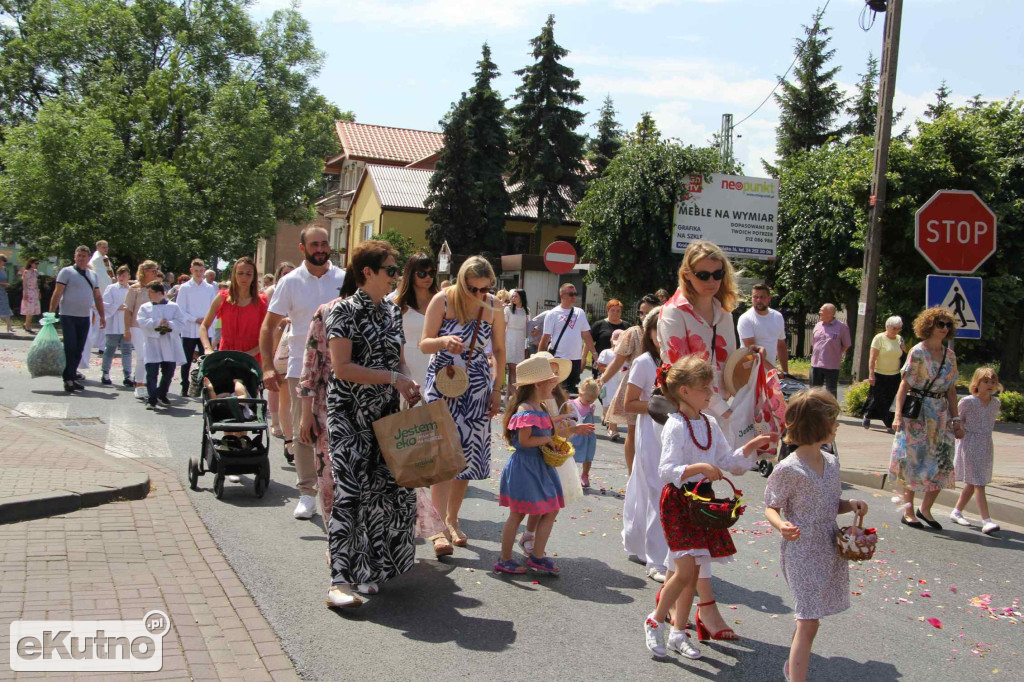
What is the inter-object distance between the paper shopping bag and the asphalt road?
797mm

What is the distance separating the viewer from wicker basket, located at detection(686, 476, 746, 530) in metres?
4.58

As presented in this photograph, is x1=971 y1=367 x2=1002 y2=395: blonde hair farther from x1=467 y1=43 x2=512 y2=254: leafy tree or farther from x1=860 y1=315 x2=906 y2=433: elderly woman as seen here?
x1=467 y1=43 x2=512 y2=254: leafy tree

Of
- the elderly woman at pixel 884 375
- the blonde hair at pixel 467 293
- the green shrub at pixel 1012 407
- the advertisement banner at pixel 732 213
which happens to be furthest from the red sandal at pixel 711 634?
the advertisement banner at pixel 732 213

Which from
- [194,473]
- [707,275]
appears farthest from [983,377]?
[194,473]

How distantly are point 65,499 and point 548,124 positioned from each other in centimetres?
4205

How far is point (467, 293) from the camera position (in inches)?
254

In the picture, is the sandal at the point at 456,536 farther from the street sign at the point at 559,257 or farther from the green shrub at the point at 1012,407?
the street sign at the point at 559,257

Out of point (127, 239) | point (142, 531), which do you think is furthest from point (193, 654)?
point (127, 239)

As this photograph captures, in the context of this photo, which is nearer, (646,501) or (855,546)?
(855,546)

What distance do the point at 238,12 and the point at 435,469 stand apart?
134 ft

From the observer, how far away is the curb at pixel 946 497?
904 cm

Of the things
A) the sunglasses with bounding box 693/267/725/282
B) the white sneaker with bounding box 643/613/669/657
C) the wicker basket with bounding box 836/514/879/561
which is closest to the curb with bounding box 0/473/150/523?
the white sneaker with bounding box 643/613/669/657

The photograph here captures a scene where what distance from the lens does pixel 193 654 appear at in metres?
4.42

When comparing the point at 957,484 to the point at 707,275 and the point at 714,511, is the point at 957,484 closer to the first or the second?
the point at 707,275
